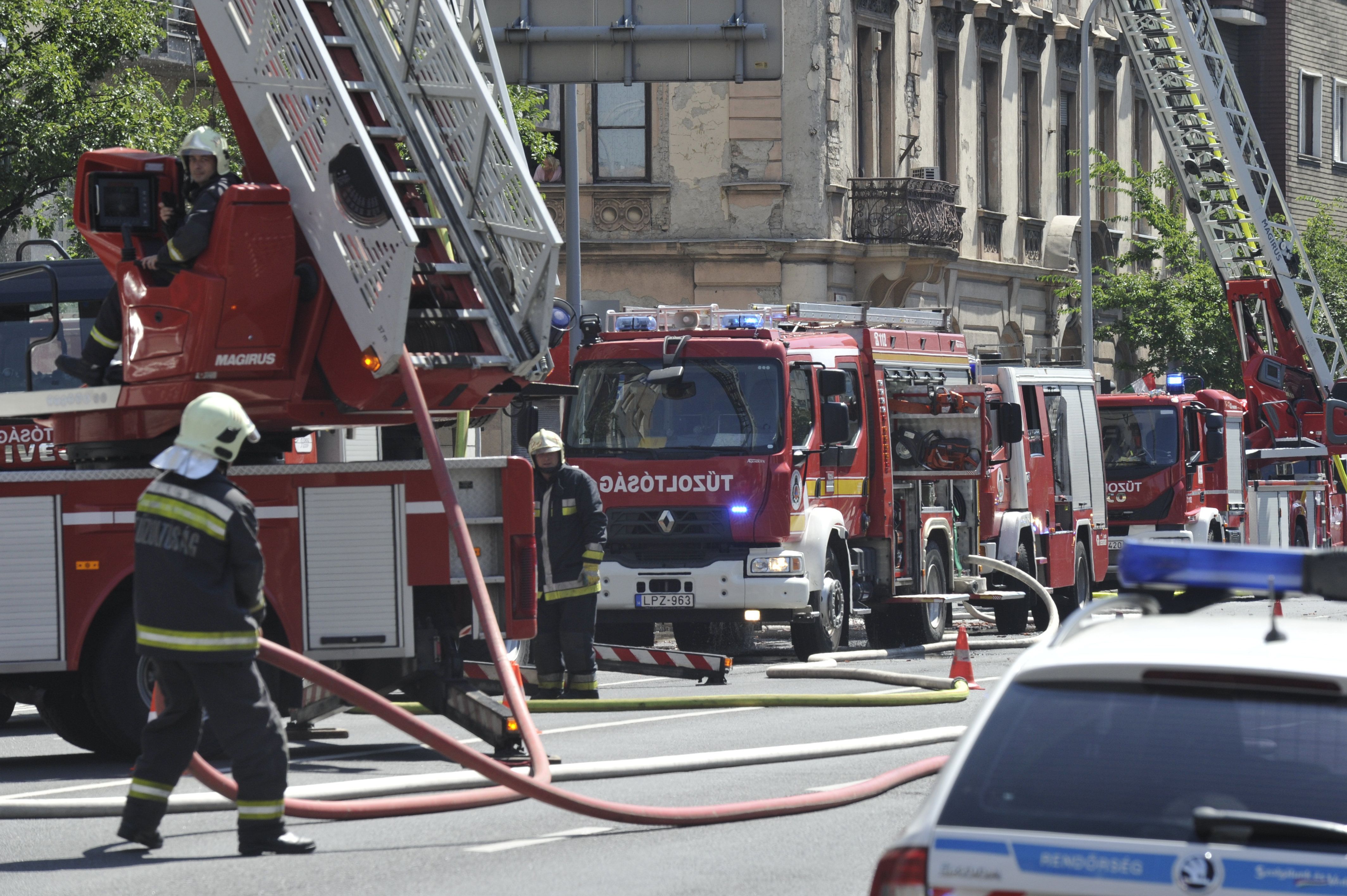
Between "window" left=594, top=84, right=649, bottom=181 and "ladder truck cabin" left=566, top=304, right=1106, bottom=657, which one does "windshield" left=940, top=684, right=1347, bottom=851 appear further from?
"window" left=594, top=84, right=649, bottom=181

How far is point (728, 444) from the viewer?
1761 centimetres

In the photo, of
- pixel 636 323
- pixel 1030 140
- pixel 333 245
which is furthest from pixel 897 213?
pixel 333 245

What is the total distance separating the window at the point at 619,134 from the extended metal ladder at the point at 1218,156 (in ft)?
25.5

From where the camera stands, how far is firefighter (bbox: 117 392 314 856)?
7.82 meters

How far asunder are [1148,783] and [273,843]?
15.2 ft

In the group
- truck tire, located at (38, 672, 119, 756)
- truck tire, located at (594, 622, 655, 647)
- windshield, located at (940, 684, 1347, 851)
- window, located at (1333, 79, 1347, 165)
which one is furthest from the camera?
window, located at (1333, 79, 1347, 165)

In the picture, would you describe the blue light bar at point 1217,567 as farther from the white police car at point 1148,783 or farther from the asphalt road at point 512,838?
the asphalt road at point 512,838

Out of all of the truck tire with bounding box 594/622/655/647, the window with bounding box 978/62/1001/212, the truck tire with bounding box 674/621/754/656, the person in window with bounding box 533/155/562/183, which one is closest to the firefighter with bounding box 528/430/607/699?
the truck tire with bounding box 594/622/655/647

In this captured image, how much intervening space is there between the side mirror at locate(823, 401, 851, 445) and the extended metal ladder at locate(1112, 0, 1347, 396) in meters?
14.9

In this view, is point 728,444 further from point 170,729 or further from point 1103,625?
point 1103,625

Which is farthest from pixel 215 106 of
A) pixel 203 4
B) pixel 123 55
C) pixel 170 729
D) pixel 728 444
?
pixel 170 729

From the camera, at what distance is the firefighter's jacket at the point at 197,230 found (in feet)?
35.4

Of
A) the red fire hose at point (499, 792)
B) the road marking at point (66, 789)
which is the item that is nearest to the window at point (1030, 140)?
the red fire hose at point (499, 792)

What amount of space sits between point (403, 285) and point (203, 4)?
2.19 metres
